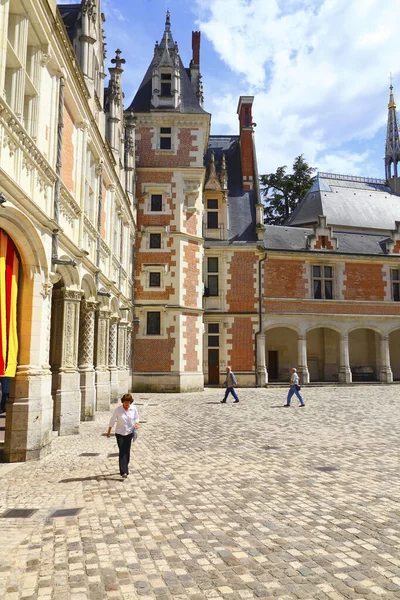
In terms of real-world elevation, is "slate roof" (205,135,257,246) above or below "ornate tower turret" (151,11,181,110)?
below

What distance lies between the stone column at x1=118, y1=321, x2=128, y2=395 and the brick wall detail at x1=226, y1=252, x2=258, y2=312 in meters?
9.25

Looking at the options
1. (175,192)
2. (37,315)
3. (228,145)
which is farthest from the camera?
(228,145)

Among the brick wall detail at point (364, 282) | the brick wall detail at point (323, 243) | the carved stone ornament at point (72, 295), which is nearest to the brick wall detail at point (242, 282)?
the brick wall detail at point (323, 243)

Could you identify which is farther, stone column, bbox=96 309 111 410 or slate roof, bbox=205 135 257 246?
slate roof, bbox=205 135 257 246

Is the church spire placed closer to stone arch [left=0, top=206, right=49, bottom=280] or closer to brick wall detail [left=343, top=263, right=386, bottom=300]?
brick wall detail [left=343, top=263, right=386, bottom=300]

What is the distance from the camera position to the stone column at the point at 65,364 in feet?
35.9

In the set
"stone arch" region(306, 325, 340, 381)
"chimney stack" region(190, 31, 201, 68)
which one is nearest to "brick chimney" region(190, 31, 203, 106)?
"chimney stack" region(190, 31, 201, 68)

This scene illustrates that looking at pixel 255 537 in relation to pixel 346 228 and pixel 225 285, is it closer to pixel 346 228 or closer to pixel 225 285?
pixel 225 285

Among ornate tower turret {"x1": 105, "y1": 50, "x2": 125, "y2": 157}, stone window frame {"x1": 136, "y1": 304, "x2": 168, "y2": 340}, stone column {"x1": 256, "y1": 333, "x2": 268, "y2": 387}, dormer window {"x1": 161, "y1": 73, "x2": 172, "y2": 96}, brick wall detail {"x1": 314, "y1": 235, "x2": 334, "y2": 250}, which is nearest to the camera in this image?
ornate tower turret {"x1": 105, "y1": 50, "x2": 125, "y2": 157}

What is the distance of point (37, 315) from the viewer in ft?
29.3

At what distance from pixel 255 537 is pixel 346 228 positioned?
34.7 m

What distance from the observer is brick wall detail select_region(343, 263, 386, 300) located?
104 ft

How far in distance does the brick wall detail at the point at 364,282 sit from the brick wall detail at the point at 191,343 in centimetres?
1108

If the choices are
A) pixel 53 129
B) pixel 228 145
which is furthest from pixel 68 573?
pixel 228 145
